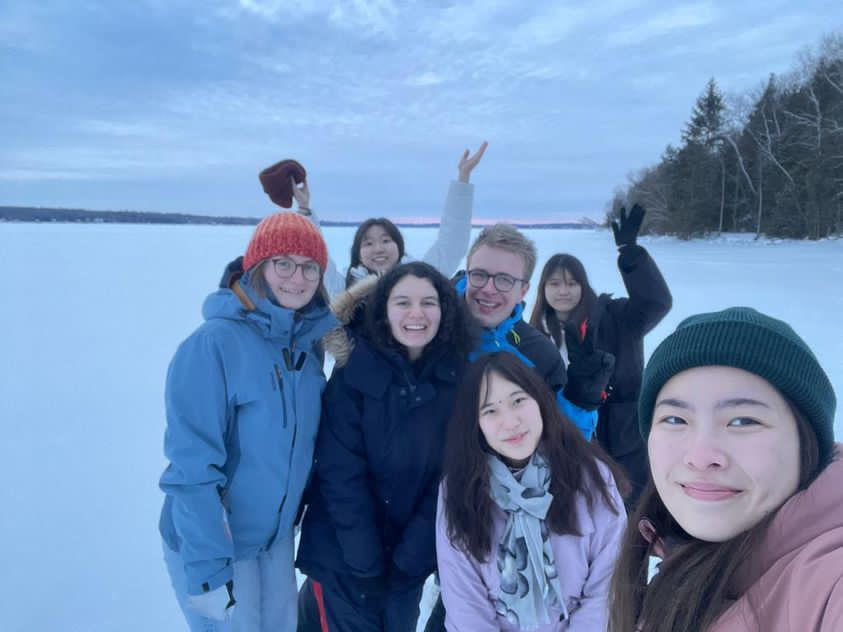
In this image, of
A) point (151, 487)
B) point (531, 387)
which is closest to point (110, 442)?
point (151, 487)

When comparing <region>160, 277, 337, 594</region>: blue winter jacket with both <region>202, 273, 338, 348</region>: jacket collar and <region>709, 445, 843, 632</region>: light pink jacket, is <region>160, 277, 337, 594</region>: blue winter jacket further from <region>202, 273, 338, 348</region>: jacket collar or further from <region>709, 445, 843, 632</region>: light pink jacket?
<region>709, 445, 843, 632</region>: light pink jacket

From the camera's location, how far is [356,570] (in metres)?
1.78

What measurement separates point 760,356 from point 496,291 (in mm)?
1294

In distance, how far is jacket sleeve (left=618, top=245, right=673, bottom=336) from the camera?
2.63 m

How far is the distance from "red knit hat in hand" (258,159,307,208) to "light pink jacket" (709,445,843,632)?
119 inches

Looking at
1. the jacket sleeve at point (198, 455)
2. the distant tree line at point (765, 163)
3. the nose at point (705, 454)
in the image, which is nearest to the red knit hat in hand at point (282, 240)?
the jacket sleeve at point (198, 455)

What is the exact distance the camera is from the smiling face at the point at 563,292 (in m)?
2.82

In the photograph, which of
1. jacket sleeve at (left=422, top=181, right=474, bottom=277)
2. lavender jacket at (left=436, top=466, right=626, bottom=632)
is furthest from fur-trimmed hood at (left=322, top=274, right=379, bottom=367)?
jacket sleeve at (left=422, top=181, right=474, bottom=277)

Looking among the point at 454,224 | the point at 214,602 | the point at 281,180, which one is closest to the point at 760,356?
the point at 214,602

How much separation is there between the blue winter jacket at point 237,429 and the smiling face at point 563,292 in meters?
1.48

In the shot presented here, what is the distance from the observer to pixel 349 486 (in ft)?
5.69

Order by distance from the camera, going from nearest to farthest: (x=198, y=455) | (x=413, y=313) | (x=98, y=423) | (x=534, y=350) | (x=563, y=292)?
1. (x=198, y=455)
2. (x=413, y=313)
3. (x=534, y=350)
4. (x=563, y=292)
5. (x=98, y=423)

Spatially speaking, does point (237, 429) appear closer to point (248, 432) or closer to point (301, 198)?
point (248, 432)

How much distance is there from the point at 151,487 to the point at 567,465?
3118 mm
